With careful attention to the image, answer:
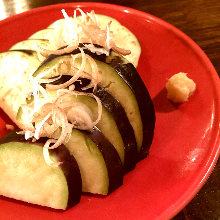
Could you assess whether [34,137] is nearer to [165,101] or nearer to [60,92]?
[60,92]

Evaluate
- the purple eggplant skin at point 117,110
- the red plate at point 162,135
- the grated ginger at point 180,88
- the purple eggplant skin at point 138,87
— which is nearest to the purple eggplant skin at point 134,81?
the purple eggplant skin at point 138,87

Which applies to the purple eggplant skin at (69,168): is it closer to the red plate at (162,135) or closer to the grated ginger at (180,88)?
the red plate at (162,135)

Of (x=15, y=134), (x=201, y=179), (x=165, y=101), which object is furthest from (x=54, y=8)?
(x=201, y=179)

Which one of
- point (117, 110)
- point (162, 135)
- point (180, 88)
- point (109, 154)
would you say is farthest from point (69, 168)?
point (180, 88)

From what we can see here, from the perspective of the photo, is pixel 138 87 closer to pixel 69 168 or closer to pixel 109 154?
pixel 109 154

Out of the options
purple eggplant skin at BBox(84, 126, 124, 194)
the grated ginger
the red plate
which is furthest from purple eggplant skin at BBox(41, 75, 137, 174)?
the grated ginger

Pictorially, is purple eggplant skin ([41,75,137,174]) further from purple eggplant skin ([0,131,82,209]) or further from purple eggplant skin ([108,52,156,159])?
purple eggplant skin ([0,131,82,209])

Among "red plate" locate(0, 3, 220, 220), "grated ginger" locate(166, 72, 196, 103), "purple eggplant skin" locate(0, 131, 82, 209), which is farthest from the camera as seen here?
"grated ginger" locate(166, 72, 196, 103)
